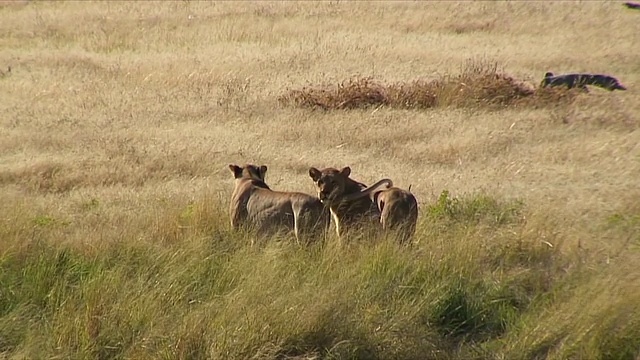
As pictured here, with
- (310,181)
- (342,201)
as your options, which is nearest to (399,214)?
(342,201)

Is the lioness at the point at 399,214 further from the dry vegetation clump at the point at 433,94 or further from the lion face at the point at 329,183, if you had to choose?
the dry vegetation clump at the point at 433,94

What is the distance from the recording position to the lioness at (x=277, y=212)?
8.31 meters

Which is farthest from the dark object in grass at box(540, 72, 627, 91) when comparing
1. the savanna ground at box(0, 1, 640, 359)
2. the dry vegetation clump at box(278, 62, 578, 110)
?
the savanna ground at box(0, 1, 640, 359)

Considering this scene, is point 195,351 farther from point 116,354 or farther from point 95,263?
point 95,263

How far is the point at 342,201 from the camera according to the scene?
8789 mm

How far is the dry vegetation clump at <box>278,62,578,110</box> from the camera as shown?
15.8 metres

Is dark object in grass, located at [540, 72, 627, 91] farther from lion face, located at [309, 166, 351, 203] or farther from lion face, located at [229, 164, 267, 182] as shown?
lion face, located at [309, 166, 351, 203]

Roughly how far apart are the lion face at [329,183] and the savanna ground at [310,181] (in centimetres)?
58

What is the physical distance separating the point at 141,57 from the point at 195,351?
14.3 m

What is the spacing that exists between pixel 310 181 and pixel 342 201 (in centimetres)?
266

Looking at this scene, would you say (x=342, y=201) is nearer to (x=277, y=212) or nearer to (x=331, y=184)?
(x=331, y=184)

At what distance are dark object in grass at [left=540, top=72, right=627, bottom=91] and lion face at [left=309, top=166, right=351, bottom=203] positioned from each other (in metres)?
8.45

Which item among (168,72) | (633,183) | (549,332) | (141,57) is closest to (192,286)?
(549,332)

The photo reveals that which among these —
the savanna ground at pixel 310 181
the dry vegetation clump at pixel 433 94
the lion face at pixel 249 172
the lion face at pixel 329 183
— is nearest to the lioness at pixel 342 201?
the lion face at pixel 329 183
